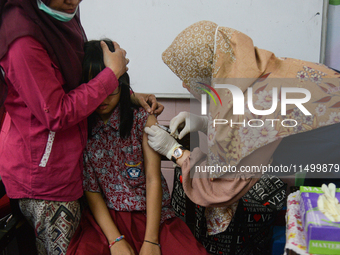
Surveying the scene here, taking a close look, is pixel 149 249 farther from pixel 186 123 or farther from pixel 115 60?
pixel 115 60

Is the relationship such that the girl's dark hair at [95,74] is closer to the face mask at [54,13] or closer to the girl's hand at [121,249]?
the face mask at [54,13]

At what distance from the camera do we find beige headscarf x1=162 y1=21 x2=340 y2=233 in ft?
2.99

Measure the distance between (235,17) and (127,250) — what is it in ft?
4.98

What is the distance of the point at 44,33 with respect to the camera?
856 millimetres

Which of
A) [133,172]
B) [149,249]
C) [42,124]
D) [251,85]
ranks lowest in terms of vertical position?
[149,249]

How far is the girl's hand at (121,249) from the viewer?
1040 mm

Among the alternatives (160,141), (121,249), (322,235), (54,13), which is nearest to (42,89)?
(54,13)

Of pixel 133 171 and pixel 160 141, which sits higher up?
pixel 160 141

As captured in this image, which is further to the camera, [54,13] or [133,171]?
[133,171]

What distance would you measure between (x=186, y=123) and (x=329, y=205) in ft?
2.56

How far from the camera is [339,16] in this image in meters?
1.66

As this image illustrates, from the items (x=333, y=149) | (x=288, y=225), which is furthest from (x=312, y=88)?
(x=288, y=225)

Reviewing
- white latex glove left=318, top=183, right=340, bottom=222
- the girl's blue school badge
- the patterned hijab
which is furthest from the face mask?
white latex glove left=318, top=183, right=340, bottom=222

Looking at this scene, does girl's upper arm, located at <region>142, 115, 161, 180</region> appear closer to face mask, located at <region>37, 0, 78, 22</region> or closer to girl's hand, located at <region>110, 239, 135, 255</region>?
girl's hand, located at <region>110, 239, 135, 255</region>
